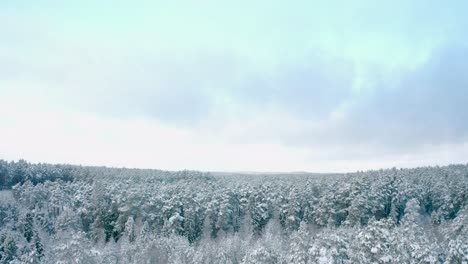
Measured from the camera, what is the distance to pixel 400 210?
3393 inches

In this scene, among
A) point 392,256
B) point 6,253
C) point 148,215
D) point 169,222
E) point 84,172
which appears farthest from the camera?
point 84,172

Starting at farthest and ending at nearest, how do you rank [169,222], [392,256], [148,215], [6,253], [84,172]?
[84,172]
[148,215]
[169,222]
[6,253]
[392,256]

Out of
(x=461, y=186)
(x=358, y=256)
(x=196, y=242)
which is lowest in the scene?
(x=196, y=242)

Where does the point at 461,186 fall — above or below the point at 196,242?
above

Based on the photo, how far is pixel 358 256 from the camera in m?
35.4

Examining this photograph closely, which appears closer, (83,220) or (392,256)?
(392,256)

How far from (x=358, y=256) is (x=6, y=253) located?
4961 cm

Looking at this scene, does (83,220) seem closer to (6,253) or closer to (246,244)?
(6,253)

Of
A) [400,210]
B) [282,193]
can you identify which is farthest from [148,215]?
[400,210]

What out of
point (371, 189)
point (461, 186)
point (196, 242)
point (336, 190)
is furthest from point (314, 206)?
point (461, 186)

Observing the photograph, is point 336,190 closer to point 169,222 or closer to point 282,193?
point 282,193

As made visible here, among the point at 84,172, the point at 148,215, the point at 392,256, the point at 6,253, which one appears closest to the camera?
the point at 392,256

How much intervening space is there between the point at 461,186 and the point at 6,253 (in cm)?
8367

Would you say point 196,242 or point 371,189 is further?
point 371,189
